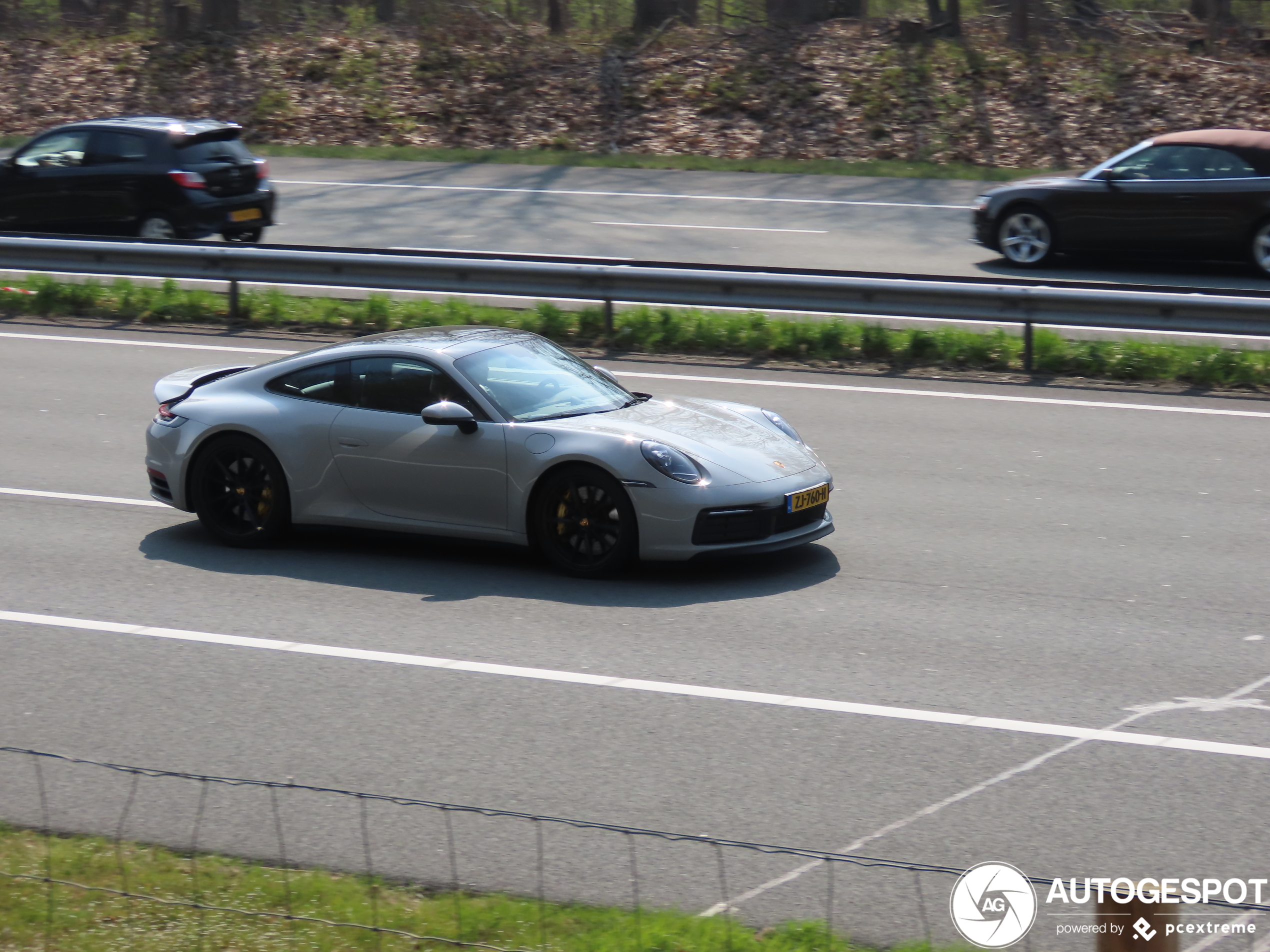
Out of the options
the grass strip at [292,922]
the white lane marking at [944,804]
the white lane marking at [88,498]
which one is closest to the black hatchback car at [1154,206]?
the white lane marking at [88,498]

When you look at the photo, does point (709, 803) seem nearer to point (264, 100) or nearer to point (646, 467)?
point (646, 467)

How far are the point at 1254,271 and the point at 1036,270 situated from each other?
2.40 m

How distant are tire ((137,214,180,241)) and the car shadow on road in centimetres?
1048

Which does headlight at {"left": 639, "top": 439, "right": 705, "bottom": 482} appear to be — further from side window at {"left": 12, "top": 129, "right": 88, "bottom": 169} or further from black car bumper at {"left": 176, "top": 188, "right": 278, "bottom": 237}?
side window at {"left": 12, "top": 129, "right": 88, "bottom": 169}

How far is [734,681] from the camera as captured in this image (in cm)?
670

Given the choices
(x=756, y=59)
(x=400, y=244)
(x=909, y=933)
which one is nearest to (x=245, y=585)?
(x=909, y=933)

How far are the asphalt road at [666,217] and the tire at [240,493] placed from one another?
9.99 metres

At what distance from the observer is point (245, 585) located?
8.21 metres

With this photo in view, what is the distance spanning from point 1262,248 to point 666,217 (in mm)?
8144

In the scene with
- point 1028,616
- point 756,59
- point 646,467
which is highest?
point 756,59

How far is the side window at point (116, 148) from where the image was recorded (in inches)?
748

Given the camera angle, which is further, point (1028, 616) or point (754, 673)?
point (1028, 616)

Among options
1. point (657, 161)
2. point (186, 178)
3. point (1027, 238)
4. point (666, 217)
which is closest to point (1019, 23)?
point (657, 161)

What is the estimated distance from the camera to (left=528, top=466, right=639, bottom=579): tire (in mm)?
8016
